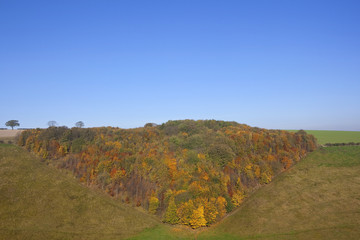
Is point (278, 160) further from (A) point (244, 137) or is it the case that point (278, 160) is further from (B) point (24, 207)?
(B) point (24, 207)

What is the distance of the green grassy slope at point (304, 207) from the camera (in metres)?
37.6

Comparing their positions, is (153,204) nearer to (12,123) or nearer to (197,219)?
(197,219)

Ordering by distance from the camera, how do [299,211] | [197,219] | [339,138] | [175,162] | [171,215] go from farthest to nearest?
1. [339,138]
2. [175,162]
3. [171,215]
4. [299,211]
5. [197,219]

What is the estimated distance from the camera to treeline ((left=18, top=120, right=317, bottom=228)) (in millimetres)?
46156

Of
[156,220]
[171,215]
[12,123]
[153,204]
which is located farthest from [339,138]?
[12,123]

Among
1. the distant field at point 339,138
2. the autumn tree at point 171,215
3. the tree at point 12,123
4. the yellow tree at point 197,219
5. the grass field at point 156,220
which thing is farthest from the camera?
the tree at point 12,123

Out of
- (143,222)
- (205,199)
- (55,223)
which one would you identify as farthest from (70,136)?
(205,199)

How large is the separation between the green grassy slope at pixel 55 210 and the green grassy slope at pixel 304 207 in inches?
678

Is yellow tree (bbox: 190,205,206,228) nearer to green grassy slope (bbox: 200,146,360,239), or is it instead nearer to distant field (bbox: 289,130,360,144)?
green grassy slope (bbox: 200,146,360,239)

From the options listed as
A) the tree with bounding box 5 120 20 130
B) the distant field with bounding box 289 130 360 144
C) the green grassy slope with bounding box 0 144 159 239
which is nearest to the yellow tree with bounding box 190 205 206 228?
the green grassy slope with bounding box 0 144 159 239

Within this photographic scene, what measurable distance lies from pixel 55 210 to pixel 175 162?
27083 mm

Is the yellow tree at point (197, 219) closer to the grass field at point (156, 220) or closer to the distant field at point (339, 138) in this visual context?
the grass field at point (156, 220)

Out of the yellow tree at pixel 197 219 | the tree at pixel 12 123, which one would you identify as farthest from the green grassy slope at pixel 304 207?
the tree at pixel 12 123

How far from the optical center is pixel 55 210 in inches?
1724
